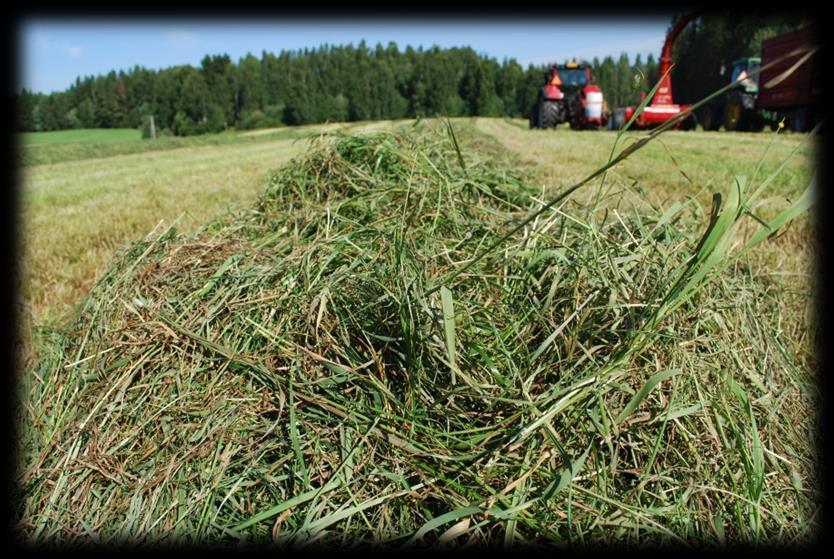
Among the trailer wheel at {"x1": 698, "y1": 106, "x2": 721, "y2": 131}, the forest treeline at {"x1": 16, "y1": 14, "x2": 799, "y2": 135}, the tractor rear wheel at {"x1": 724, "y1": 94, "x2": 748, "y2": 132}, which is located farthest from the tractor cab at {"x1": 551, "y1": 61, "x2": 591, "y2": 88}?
the forest treeline at {"x1": 16, "y1": 14, "x2": 799, "y2": 135}

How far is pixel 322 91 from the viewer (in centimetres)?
5794

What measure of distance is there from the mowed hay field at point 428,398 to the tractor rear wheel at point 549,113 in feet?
57.9

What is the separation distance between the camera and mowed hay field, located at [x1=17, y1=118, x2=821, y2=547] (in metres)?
1.33

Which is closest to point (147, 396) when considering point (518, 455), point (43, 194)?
point (518, 455)

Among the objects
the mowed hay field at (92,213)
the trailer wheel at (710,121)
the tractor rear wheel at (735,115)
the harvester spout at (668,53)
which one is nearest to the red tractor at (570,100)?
the trailer wheel at (710,121)

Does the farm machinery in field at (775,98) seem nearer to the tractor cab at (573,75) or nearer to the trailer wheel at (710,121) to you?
the trailer wheel at (710,121)

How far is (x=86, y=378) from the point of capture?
1.73 metres

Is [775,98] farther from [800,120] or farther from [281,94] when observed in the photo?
[281,94]

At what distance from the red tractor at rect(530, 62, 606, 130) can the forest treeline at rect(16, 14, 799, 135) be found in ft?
62.4

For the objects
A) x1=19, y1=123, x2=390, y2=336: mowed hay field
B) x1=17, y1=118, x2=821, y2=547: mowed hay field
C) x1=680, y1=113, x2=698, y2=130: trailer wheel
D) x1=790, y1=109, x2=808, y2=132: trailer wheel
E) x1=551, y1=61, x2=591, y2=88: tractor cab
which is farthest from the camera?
x1=551, y1=61, x2=591, y2=88: tractor cab

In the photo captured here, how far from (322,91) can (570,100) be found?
4294 centimetres

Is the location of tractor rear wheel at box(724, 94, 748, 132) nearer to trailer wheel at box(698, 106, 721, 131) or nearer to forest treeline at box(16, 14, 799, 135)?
trailer wheel at box(698, 106, 721, 131)

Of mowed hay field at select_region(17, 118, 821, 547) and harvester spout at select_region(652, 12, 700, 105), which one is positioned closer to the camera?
mowed hay field at select_region(17, 118, 821, 547)

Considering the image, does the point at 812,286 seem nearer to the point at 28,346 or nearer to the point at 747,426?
the point at 747,426
